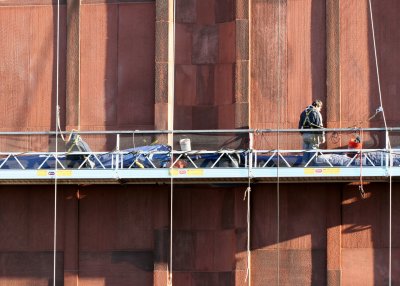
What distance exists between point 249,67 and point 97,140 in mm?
3489

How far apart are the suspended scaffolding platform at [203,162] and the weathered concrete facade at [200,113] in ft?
2.45

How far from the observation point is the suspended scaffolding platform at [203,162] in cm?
2959

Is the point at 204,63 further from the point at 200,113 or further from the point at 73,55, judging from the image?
the point at 73,55

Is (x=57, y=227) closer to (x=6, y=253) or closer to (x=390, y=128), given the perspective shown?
(x=6, y=253)

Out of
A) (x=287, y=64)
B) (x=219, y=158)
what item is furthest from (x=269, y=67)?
(x=219, y=158)

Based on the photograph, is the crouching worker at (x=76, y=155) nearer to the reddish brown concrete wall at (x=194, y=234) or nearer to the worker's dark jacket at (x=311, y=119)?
the reddish brown concrete wall at (x=194, y=234)

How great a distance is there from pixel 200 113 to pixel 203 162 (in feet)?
7.29

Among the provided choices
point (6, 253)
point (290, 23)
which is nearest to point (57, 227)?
point (6, 253)

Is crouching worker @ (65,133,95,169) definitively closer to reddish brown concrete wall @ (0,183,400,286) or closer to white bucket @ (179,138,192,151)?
reddish brown concrete wall @ (0,183,400,286)

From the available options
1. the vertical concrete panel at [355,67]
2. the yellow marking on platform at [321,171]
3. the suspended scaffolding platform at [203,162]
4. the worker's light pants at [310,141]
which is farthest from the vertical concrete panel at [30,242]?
the vertical concrete panel at [355,67]

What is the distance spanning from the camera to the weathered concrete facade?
3127cm

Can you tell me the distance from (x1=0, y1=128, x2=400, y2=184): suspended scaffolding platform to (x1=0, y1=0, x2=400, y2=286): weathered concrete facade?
75cm

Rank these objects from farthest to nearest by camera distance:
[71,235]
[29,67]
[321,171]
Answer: [29,67]
[71,235]
[321,171]

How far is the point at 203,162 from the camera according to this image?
3011cm
